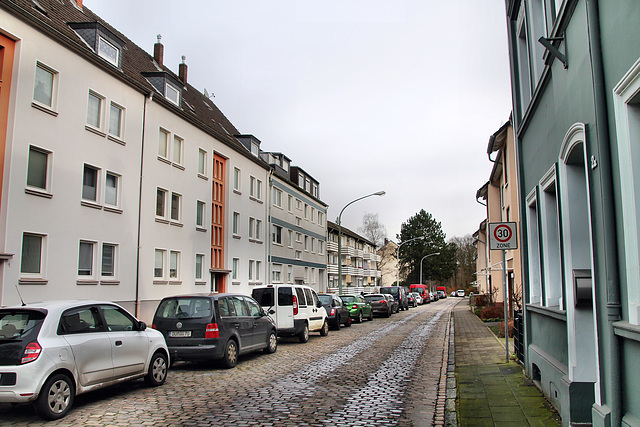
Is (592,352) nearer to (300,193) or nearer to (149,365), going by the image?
(149,365)

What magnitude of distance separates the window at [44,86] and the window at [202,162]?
36.8 feet

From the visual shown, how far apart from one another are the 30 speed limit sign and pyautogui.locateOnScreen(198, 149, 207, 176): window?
2037 centimetres

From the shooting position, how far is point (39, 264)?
17391 millimetres

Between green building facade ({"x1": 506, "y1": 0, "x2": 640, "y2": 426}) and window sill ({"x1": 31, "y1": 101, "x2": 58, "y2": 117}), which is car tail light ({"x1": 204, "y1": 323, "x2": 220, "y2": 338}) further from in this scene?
window sill ({"x1": 31, "y1": 101, "x2": 58, "y2": 117})

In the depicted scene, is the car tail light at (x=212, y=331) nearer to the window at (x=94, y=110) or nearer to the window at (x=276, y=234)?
the window at (x=94, y=110)

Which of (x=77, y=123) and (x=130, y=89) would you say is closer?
(x=77, y=123)

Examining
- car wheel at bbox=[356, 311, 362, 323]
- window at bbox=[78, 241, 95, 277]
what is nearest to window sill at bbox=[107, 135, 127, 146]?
window at bbox=[78, 241, 95, 277]

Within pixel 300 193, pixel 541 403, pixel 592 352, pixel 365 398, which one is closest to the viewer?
pixel 592 352

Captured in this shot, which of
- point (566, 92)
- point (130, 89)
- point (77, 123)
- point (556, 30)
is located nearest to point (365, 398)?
point (566, 92)

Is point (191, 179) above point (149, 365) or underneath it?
above

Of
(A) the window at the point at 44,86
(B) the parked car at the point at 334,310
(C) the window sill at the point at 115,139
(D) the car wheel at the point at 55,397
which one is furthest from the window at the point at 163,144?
(D) the car wheel at the point at 55,397

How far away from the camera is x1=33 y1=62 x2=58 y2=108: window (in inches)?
694

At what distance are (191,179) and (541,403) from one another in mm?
22645

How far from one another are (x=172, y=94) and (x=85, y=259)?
1077 cm
